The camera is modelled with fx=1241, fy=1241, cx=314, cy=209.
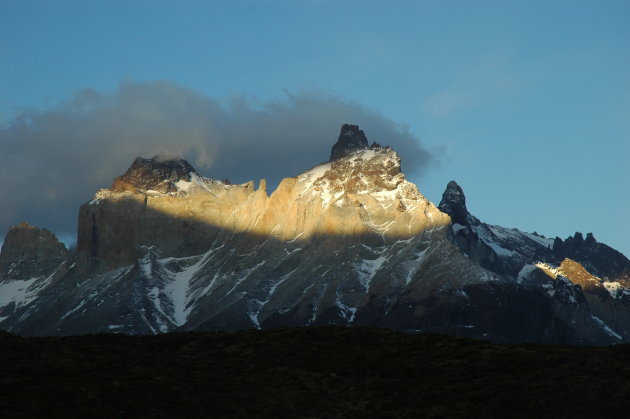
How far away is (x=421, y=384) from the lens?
4592 inches

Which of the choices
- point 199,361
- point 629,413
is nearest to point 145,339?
point 199,361

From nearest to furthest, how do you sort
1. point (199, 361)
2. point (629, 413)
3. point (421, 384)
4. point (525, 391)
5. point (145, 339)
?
point (629, 413), point (525, 391), point (421, 384), point (199, 361), point (145, 339)

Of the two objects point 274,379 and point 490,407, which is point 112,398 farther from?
point 490,407

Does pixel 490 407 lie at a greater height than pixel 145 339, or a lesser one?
lesser

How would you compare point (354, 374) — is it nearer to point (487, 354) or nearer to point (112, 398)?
point (487, 354)

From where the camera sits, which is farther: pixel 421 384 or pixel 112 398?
pixel 421 384

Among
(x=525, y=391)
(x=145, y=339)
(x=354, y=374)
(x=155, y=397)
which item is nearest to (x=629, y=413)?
(x=525, y=391)

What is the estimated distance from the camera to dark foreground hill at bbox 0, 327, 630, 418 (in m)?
106

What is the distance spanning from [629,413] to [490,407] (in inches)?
460

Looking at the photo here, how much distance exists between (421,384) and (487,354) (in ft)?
33.8

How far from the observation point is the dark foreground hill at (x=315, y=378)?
106 m

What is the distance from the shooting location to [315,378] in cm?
12262

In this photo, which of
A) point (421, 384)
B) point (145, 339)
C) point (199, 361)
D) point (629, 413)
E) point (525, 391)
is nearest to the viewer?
point (629, 413)

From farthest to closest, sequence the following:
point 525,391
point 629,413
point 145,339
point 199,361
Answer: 1. point 145,339
2. point 199,361
3. point 525,391
4. point 629,413
